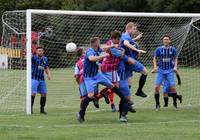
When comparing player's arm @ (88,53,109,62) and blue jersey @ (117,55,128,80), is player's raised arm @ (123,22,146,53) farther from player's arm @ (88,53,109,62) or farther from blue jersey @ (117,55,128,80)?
player's arm @ (88,53,109,62)

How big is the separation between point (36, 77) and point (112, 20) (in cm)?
552

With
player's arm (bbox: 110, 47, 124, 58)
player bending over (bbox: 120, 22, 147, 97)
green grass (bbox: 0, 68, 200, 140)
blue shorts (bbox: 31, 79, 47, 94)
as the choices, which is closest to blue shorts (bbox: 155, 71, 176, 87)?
green grass (bbox: 0, 68, 200, 140)

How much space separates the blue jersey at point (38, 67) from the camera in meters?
16.6

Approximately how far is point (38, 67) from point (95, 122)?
3307mm

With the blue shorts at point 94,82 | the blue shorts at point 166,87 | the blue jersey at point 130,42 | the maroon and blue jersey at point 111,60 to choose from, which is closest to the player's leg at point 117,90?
the blue shorts at point 94,82

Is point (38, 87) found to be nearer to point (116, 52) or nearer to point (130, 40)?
point (130, 40)

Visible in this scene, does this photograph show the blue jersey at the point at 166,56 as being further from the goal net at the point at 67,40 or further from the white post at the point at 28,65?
the white post at the point at 28,65

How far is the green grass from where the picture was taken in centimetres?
1140

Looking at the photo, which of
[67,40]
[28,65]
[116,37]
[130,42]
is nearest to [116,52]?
[116,37]

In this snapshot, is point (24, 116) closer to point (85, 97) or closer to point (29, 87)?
point (29, 87)

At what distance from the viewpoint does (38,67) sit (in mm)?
16578

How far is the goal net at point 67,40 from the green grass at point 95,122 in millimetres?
76

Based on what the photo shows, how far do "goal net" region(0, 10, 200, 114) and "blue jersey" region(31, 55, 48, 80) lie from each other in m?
0.43

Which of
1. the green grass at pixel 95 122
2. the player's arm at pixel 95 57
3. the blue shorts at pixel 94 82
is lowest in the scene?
the green grass at pixel 95 122
